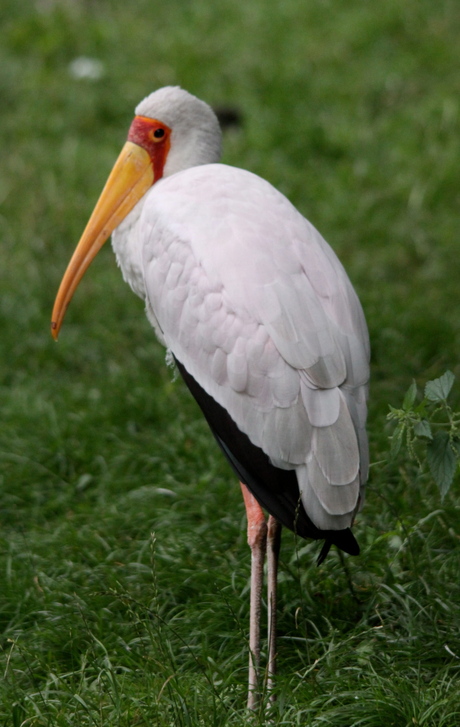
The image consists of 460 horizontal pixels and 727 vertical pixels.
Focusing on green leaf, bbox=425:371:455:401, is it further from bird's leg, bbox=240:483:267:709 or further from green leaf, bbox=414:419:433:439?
bird's leg, bbox=240:483:267:709

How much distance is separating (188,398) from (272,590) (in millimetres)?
1609

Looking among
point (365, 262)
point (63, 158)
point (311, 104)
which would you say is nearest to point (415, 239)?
point (365, 262)

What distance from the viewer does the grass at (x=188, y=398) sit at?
2902mm

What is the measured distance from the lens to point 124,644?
312cm

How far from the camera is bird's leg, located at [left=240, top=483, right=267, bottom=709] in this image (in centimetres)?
286

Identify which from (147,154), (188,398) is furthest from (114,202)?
(188,398)

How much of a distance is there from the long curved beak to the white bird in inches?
→ 8.6

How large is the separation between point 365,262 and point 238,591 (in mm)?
2700

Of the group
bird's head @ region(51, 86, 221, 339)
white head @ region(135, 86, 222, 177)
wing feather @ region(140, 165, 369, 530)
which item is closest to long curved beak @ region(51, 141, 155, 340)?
bird's head @ region(51, 86, 221, 339)

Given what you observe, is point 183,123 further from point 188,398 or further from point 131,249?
point 188,398

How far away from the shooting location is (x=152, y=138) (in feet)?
12.0

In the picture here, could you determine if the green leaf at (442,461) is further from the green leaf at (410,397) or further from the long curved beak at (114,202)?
the long curved beak at (114,202)

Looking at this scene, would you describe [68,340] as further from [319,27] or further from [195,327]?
[319,27]

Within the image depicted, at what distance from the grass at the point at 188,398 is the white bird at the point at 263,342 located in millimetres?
261
